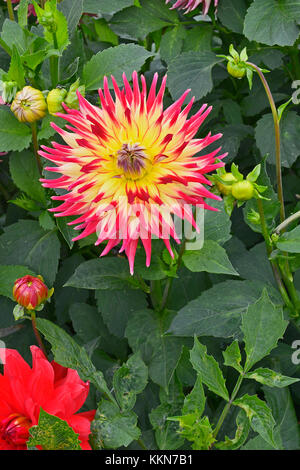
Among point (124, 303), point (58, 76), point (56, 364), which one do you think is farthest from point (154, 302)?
point (58, 76)

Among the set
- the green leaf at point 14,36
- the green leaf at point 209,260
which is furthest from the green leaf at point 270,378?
the green leaf at point 14,36

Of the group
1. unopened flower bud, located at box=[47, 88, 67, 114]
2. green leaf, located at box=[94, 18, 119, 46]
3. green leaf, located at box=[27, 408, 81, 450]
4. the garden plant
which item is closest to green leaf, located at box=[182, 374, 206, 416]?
the garden plant

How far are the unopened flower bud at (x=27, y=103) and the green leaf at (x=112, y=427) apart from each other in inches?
12.6

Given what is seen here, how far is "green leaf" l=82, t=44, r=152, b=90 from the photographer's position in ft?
2.45

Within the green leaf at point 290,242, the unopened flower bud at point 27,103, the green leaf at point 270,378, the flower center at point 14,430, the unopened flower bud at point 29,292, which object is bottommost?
the flower center at point 14,430

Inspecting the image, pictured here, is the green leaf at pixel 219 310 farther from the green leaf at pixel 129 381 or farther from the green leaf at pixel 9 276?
the green leaf at pixel 9 276

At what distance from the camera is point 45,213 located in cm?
79

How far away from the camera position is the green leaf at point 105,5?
2.76 feet

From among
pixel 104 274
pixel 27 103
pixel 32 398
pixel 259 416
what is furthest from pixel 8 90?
pixel 259 416

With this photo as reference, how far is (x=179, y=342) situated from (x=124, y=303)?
87mm

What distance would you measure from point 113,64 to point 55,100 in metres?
0.10

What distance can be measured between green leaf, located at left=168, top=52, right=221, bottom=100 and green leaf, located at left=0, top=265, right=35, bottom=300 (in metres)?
0.30

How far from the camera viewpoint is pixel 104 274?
2.37 feet
